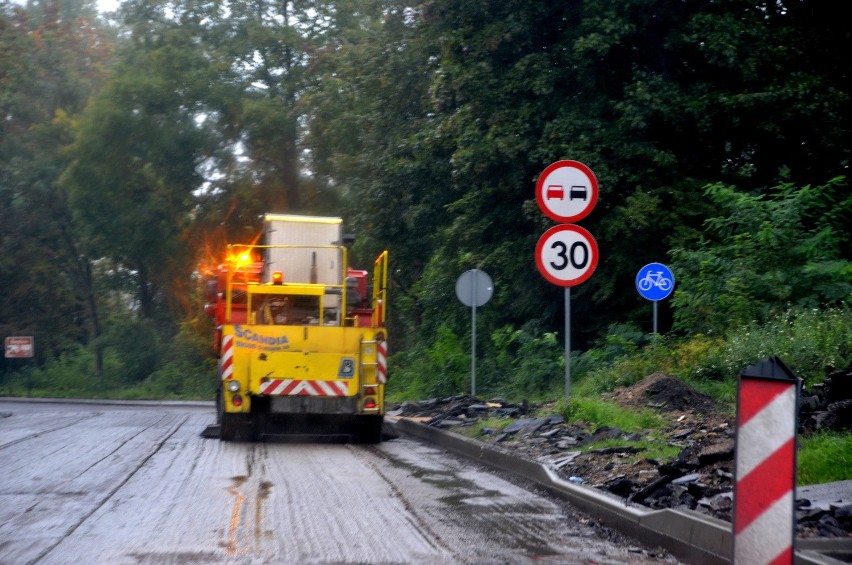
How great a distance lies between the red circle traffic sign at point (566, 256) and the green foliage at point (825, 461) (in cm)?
417

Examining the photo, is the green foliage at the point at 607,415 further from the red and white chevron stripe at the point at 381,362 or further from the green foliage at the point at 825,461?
the green foliage at the point at 825,461

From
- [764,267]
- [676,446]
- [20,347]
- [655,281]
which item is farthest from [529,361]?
[20,347]

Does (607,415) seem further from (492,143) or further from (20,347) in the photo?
(20,347)

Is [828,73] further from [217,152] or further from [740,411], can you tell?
[217,152]

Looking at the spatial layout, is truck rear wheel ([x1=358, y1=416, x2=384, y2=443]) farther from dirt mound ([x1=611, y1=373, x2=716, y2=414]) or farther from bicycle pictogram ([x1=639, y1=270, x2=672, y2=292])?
bicycle pictogram ([x1=639, y1=270, x2=672, y2=292])

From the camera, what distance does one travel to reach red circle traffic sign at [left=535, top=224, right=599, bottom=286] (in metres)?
12.9

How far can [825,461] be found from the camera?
8.42m

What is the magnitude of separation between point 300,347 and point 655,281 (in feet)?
27.5

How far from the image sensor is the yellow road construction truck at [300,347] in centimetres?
1609

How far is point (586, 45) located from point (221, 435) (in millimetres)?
11084

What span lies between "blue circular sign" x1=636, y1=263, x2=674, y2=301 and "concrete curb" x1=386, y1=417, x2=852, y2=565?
1084 centimetres

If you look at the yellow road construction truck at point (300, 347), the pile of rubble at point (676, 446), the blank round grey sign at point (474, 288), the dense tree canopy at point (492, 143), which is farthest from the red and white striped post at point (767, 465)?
the blank round grey sign at point (474, 288)

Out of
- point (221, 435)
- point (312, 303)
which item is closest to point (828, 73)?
point (312, 303)

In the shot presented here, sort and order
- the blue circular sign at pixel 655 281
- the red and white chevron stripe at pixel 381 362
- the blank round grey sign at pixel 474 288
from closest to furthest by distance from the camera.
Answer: the red and white chevron stripe at pixel 381 362, the blank round grey sign at pixel 474 288, the blue circular sign at pixel 655 281
